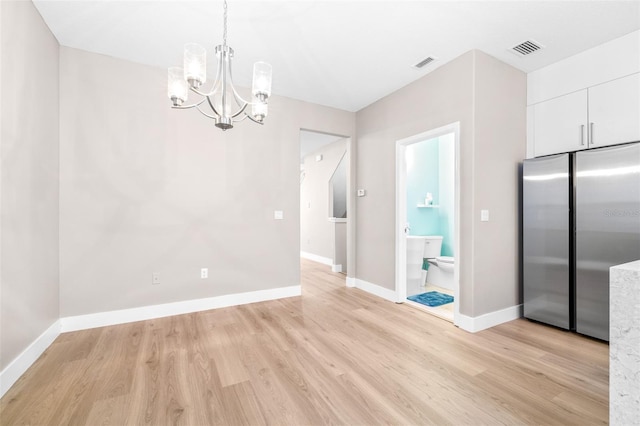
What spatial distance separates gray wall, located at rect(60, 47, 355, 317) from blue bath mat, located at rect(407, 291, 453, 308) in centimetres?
172

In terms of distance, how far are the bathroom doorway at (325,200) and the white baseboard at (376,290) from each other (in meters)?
0.95

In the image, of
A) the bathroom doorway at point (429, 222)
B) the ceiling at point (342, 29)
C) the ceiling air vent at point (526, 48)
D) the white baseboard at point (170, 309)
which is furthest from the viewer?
the bathroom doorway at point (429, 222)

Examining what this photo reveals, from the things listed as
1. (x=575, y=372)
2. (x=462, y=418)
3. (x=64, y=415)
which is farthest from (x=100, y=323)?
(x=575, y=372)

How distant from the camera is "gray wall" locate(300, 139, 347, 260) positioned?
6074 mm

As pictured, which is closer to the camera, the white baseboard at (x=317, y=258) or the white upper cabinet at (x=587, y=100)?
the white upper cabinet at (x=587, y=100)

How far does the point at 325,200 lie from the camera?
6316 mm

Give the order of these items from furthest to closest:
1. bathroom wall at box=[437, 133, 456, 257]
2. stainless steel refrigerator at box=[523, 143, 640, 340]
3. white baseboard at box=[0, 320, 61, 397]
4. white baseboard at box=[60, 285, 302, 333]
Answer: bathroom wall at box=[437, 133, 456, 257], white baseboard at box=[60, 285, 302, 333], stainless steel refrigerator at box=[523, 143, 640, 340], white baseboard at box=[0, 320, 61, 397]

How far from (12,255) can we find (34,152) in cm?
85

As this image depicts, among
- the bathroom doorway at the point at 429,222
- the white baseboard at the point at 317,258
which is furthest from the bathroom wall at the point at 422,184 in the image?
the white baseboard at the point at 317,258

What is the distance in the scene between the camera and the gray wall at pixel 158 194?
9.07 feet

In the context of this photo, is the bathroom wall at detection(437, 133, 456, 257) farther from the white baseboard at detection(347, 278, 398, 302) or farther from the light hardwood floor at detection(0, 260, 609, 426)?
the light hardwood floor at detection(0, 260, 609, 426)

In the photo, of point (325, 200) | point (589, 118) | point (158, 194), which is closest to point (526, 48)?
point (589, 118)

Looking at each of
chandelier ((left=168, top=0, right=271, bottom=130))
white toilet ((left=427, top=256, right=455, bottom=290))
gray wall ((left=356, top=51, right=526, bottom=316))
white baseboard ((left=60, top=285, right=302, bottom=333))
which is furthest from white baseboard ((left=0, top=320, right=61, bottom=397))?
white toilet ((left=427, top=256, right=455, bottom=290))

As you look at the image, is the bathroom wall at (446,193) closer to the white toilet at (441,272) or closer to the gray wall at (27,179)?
the white toilet at (441,272)
